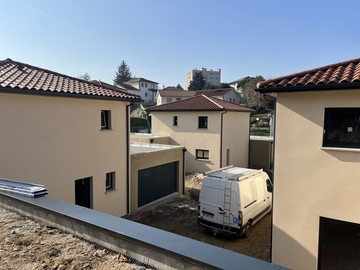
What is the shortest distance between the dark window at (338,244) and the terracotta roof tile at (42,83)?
9.99 metres

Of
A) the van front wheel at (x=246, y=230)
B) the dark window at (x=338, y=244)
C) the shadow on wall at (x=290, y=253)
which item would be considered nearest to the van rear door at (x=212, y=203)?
the van front wheel at (x=246, y=230)

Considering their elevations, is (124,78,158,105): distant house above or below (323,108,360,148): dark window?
above

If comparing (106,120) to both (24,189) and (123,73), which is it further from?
(123,73)

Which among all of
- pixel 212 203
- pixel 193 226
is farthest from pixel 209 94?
pixel 212 203

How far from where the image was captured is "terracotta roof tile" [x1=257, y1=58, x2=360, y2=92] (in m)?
6.73

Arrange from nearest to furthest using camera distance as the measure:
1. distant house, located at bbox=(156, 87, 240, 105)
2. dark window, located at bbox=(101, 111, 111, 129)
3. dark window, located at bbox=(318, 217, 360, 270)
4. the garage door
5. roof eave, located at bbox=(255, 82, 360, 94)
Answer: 1. roof eave, located at bbox=(255, 82, 360, 94)
2. dark window, located at bbox=(318, 217, 360, 270)
3. dark window, located at bbox=(101, 111, 111, 129)
4. the garage door
5. distant house, located at bbox=(156, 87, 240, 105)

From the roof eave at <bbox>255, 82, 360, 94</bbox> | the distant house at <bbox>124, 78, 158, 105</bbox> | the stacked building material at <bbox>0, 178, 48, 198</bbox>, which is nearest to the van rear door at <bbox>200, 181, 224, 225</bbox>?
A: the roof eave at <bbox>255, 82, 360, 94</bbox>

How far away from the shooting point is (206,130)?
24656 mm

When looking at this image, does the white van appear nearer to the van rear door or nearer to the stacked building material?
the van rear door

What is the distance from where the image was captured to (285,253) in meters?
7.77

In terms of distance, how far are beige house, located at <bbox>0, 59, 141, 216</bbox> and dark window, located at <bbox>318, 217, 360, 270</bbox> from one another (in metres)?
9.52

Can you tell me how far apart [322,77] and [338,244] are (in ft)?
14.7

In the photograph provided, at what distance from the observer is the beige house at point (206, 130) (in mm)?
24250

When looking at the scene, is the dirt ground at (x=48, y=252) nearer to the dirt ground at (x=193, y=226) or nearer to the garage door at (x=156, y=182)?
the dirt ground at (x=193, y=226)
